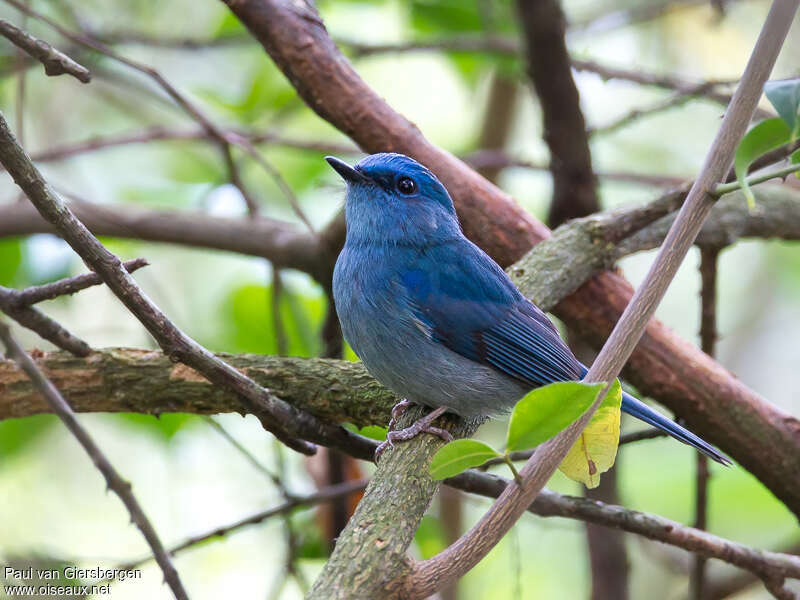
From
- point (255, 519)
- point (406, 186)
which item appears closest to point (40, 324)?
point (255, 519)

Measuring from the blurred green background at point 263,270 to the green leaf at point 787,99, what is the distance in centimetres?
247

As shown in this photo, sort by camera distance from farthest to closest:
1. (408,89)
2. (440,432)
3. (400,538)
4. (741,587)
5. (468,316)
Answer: (408,89) < (741,587) < (468,316) < (440,432) < (400,538)

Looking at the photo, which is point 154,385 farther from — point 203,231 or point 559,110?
point 559,110

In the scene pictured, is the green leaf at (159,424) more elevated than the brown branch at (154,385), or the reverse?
the green leaf at (159,424)

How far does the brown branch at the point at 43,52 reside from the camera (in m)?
2.13

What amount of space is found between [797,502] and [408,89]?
17.2ft

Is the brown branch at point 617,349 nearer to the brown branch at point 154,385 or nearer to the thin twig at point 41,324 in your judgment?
the brown branch at point 154,385

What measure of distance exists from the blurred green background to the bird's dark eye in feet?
4.25

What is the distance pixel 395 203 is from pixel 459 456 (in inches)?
62.6

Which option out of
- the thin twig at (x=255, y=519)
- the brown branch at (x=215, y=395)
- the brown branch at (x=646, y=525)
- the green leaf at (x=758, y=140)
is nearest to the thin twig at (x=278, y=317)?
the thin twig at (x=255, y=519)

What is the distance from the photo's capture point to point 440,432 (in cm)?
266

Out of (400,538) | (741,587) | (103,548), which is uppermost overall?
(103,548)

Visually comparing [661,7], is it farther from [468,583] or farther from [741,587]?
[468,583]

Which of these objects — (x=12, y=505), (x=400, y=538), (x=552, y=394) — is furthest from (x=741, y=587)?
(x=12, y=505)
